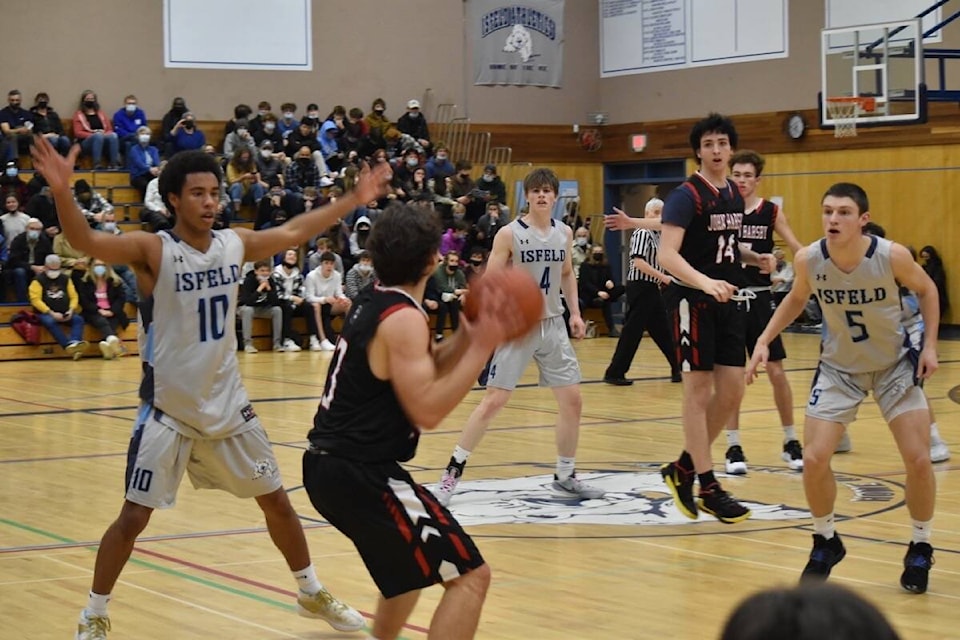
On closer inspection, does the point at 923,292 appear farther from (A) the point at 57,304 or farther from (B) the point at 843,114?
(A) the point at 57,304

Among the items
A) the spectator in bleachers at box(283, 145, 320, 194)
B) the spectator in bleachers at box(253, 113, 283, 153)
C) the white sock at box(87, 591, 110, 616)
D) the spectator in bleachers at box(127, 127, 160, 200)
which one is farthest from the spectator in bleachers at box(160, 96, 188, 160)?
the white sock at box(87, 591, 110, 616)

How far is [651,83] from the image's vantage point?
94.2ft

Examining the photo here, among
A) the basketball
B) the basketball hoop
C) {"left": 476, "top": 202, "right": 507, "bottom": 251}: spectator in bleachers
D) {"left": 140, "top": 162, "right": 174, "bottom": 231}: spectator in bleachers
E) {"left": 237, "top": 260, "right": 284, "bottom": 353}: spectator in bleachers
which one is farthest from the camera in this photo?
{"left": 476, "top": 202, "right": 507, "bottom": 251}: spectator in bleachers

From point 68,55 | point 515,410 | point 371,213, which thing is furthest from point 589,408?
point 68,55

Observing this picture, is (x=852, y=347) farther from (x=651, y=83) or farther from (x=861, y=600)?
(x=651, y=83)

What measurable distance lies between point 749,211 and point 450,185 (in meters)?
17.0

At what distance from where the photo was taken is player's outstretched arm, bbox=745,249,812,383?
6.32 m

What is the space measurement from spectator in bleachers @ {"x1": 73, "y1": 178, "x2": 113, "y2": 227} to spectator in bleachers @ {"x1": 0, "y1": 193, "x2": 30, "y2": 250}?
0.84m

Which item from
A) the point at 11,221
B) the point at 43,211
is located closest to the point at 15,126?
the point at 43,211

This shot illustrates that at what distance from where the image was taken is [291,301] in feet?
70.0

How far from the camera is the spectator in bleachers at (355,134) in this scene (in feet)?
84.8

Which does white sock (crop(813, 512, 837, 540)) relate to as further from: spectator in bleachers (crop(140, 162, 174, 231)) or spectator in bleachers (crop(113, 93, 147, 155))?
spectator in bleachers (crop(113, 93, 147, 155))

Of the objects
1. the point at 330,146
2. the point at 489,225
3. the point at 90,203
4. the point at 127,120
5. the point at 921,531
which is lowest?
the point at 921,531

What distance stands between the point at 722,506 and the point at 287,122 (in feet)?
63.5
